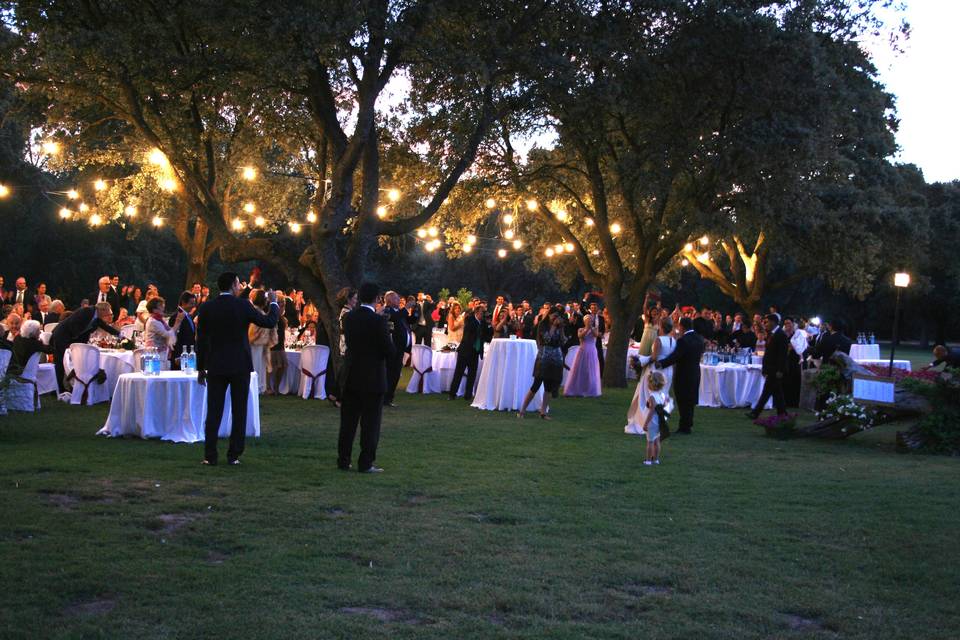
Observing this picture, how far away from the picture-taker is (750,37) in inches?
754

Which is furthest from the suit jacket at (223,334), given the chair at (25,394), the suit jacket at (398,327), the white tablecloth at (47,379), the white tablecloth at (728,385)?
the white tablecloth at (728,385)

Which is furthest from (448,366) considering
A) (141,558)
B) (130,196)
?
(141,558)

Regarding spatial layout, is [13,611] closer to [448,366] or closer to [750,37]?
[448,366]

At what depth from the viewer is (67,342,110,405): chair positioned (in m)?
16.0

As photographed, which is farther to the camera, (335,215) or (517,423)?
(335,215)

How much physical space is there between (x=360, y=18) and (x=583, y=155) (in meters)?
9.41

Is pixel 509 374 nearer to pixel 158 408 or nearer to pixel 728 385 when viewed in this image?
pixel 728 385

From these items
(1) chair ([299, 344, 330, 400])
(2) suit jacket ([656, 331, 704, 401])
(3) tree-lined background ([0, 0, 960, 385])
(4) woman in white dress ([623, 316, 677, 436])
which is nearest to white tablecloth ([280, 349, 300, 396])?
(1) chair ([299, 344, 330, 400])

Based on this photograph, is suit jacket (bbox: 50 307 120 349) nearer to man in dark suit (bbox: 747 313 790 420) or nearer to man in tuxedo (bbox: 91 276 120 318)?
man in tuxedo (bbox: 91 276 120 318)

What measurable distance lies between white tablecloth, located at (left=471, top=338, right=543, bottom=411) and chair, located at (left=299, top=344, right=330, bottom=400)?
3.04 metres

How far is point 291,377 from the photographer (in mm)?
19094

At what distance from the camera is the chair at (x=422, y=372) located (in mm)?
20312

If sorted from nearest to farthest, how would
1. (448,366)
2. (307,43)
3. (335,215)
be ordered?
(307,43)
(335,215)
(448,366)

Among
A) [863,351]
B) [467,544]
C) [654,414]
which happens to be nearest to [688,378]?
[654,414]
